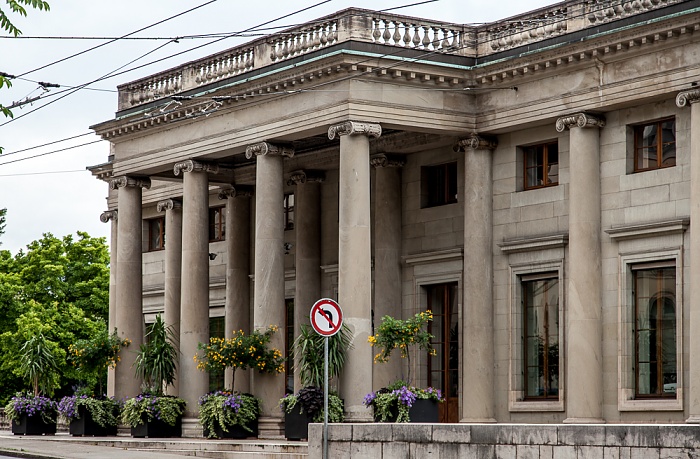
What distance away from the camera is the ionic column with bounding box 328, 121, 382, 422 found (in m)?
31.2

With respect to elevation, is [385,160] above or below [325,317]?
above

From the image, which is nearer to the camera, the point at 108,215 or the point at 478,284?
the point at 478,284

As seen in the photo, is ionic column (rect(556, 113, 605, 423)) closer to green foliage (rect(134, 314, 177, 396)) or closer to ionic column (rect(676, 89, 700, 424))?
ionic column (rect(676, 89, 700, 424))

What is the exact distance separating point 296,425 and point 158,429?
5.90m

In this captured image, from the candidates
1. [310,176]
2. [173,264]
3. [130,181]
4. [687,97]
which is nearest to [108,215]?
[173,264]

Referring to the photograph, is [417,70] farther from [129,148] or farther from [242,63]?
[129,148]

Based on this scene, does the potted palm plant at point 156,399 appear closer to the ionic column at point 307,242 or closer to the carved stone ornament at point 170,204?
the ionic column at point 307,242

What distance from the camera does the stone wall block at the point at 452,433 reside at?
23250 mm

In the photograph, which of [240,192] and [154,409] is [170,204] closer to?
[240,192]

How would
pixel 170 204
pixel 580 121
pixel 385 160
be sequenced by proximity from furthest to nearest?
pixel 170 204 → pixel 385 160 → pixel 580 121

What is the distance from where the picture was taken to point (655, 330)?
98.9 ft

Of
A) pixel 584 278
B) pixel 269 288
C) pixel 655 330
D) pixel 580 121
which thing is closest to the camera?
pixel 655 330

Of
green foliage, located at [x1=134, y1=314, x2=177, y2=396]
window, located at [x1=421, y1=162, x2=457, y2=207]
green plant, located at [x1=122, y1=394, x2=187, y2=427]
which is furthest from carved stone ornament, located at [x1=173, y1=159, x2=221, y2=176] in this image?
green plant, located at [x1=122, y1=394, x2=187, y2=427]

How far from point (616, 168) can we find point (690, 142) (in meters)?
2.25
